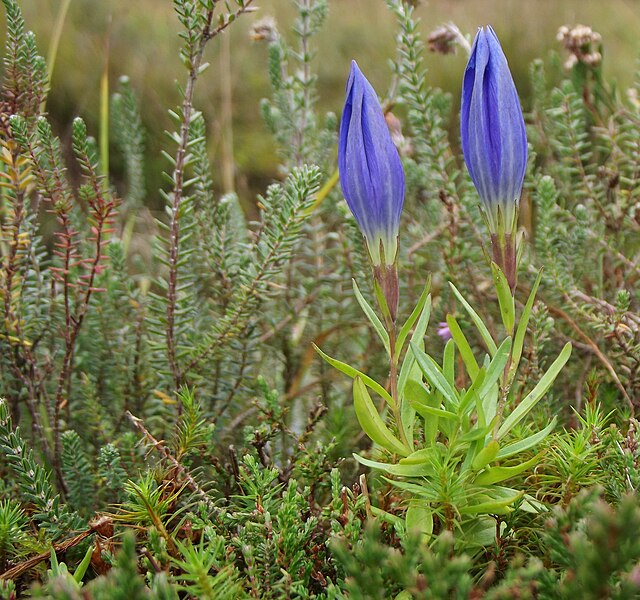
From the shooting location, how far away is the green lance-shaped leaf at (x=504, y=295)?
65 centimetres

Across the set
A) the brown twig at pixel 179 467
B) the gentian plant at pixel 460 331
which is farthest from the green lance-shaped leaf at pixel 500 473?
the brown twig at pixel 179 467

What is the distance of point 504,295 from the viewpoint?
0.66 m

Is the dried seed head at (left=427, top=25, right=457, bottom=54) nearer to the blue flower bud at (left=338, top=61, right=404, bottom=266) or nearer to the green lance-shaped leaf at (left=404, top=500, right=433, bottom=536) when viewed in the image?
the blue flower bud at (left=338, top=61, right=404, bottom=266)

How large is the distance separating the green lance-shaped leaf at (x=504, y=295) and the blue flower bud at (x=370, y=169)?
0.10 meters

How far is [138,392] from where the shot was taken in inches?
42.1

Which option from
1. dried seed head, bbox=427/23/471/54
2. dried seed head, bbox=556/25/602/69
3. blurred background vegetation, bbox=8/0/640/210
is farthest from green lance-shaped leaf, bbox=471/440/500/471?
blurred background vegetation, bbox=8/0/640/210

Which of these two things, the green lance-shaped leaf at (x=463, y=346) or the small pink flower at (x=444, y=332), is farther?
the small pink flower at (x=444, y=332)

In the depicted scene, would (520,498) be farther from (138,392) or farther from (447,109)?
(447,109)

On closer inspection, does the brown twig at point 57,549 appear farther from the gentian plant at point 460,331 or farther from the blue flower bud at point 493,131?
the blue flower bud at point 493,131

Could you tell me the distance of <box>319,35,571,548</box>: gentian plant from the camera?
630 mm

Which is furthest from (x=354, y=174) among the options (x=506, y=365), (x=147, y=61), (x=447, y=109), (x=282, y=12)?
(x=282, y=12)

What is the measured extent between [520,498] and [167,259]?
1.84 feet

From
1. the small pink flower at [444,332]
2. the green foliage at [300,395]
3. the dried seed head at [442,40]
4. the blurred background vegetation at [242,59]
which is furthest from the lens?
the blurred background vegetation at [242,59]

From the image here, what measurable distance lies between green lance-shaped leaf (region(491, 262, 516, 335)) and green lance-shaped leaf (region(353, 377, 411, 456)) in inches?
5.8
